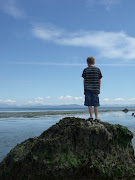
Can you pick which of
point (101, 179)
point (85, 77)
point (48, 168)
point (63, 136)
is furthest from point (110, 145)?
point (85, 77)

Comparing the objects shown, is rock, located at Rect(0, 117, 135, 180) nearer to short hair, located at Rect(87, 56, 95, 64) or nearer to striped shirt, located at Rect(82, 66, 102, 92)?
striped shirt, located at Rect(82, 66, 102, 92)

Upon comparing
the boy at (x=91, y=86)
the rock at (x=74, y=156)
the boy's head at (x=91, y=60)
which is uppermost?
the boy's head at (x=91, y=60)

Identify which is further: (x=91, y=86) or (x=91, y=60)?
(x=91, y=60)

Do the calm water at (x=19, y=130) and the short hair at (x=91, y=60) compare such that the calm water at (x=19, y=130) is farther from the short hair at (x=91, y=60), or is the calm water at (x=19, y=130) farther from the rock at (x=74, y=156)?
the short hair at (x=91, y=60)

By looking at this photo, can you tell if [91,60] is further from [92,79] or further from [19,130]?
[19,130]

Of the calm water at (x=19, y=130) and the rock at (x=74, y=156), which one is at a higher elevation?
the rock at (x=74, y=156)

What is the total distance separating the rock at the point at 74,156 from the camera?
6.12 metres

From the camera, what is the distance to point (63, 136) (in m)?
6.55

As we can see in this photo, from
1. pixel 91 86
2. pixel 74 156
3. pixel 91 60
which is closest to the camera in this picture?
pixel 74 156

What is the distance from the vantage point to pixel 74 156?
20.7 ft

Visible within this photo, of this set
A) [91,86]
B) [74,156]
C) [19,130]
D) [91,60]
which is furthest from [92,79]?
[19,130]

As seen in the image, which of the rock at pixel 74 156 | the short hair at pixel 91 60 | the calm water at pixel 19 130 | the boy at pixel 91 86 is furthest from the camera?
the calm water at pixel 19 130

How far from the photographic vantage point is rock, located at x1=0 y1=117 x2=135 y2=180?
612 centimetres

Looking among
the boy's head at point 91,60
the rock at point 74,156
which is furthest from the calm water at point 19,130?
the boy's head at point 91,60
